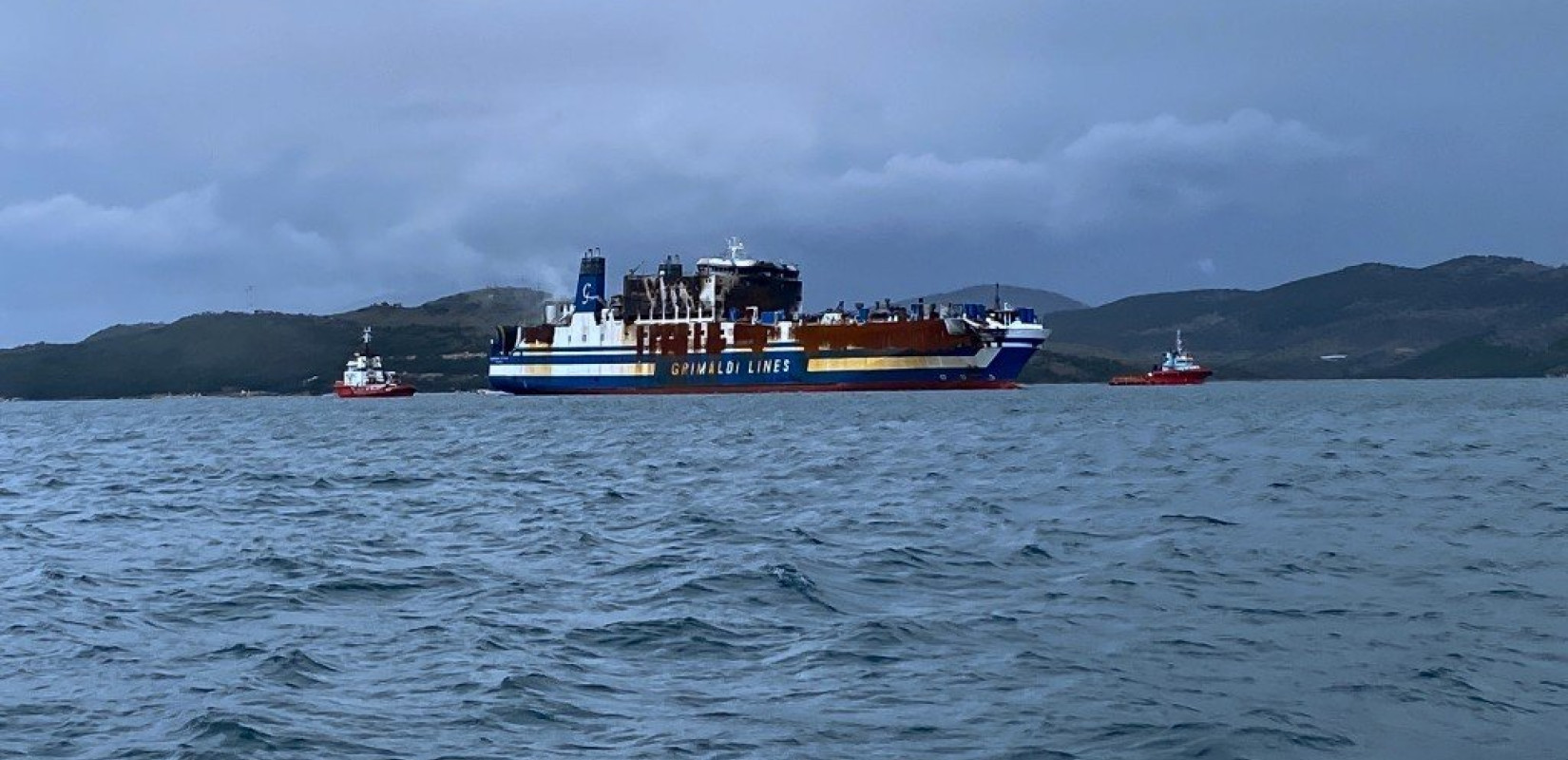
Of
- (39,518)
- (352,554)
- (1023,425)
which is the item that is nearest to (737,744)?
(352,554)

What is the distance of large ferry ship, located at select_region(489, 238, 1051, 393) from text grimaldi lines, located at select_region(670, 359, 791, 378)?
0.31 ft

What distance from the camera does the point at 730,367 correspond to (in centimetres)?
14988

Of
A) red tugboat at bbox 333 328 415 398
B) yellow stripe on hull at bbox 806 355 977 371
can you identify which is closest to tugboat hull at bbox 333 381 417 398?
red tugboat at bbox 333 328 415 398

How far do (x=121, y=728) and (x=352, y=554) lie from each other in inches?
503

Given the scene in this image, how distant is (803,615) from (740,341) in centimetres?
12825

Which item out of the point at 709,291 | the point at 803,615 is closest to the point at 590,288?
the point at 709,291

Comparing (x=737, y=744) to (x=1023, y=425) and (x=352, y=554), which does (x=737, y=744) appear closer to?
(x=352, y=554)

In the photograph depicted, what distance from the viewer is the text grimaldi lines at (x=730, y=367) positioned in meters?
146

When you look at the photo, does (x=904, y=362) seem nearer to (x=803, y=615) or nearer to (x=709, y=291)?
(x=709, y=291)

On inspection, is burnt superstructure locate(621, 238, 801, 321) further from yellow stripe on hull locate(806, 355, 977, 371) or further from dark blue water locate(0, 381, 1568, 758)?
dark blue water locate(0, 381, 1568, 758)

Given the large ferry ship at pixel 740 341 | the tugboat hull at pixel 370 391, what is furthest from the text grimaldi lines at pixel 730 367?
the tugboat hull at pixel 370 391

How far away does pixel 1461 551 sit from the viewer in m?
25.9

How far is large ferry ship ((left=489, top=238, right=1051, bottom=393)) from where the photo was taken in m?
140

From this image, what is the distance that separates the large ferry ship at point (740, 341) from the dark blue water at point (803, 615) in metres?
93.9
